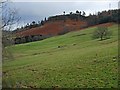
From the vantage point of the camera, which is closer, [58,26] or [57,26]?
[57,26]

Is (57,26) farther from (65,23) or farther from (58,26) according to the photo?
(65,23)

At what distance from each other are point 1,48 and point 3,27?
1.74 m

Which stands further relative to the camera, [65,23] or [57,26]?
[65,23]

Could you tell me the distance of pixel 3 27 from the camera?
20.7 meters

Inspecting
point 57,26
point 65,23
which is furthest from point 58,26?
point 65,23

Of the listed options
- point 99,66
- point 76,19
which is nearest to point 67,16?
point 76,19

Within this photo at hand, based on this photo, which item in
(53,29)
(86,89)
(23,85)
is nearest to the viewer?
(86,89)

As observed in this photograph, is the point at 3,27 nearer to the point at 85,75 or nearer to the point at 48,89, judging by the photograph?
the point at 48,89

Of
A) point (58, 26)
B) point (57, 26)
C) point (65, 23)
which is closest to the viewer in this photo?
point (57, 26)

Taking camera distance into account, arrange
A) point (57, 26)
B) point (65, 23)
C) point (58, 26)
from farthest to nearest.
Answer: point (65, 23)
point (58, 26)
point (57, 26)

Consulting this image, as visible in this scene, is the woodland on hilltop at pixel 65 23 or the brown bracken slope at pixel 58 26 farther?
the brown bracken slope at pixel 58 26

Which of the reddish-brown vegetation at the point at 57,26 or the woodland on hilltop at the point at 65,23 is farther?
the reddish-brown vegetation at the point at 57,26

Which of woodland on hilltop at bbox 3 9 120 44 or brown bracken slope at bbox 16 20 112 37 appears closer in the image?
woodland on hilltop at bbox 3 9 120 44

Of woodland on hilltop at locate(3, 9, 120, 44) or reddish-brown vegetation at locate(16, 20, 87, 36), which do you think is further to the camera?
reddish-brown vegetation at locate(16, 20, 87, 36)
